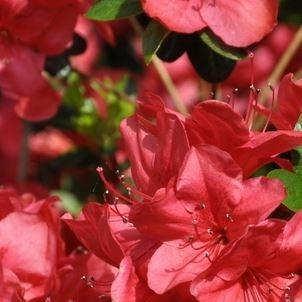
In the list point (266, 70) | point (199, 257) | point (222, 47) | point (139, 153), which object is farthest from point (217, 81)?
point (266, 70)

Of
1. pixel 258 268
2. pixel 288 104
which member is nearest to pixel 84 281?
pixel 258 268

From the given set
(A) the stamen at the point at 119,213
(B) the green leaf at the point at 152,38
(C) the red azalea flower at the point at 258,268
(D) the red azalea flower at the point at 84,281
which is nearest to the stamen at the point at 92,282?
(D) the red azalea flower at the point at 84,281

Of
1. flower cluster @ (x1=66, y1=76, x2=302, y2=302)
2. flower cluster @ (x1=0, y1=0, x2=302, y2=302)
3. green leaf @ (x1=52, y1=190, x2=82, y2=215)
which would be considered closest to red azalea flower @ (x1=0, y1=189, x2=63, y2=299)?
flower cluster @ (x1=0, y1=0, x2=302, y2=302)

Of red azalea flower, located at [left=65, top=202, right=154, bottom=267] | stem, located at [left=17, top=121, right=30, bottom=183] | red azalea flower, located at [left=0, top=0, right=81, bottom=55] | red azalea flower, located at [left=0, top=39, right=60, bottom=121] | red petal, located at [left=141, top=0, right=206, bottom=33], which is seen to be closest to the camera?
red azalea flower, located at [left=65, top=202, right=154, bottom=267]

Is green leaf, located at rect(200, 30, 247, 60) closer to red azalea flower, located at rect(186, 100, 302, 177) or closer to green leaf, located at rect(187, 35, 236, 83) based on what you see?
green leaf, located at rect(187, 35, 236, 83)

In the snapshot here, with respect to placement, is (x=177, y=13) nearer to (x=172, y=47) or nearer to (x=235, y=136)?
(x=172, y=47)

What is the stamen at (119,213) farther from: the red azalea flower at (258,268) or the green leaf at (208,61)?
the green leaf at (208,61)
